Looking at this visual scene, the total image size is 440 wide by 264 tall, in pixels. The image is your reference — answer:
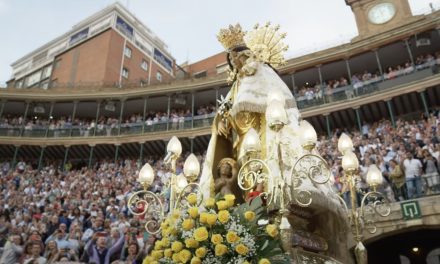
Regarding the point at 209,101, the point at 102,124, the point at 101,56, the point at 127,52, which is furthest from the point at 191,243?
the point at 127,52

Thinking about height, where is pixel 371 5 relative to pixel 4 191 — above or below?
above

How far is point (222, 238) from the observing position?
Result: 3479mm

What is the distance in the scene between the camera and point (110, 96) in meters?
Result: 28.2

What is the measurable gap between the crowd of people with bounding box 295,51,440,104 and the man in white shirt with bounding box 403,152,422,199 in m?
11.5

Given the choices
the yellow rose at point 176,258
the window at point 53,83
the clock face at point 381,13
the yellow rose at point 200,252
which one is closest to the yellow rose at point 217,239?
the yellow rose at point 200,252

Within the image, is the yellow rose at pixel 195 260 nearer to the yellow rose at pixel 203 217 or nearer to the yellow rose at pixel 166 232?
the yellow rose at pixel 203 217

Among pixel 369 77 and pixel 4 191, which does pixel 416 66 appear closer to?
pixel 369 77

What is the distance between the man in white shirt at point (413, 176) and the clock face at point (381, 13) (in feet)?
60.4

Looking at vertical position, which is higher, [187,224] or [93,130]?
[93,130]

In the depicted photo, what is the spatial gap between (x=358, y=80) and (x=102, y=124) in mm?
17367

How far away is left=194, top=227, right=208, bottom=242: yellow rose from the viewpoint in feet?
11.3

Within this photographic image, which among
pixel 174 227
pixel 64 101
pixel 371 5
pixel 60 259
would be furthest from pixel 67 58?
pixel 174 227

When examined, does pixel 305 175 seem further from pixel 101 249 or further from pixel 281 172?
pixel 101 249

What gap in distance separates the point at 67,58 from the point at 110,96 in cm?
1663
